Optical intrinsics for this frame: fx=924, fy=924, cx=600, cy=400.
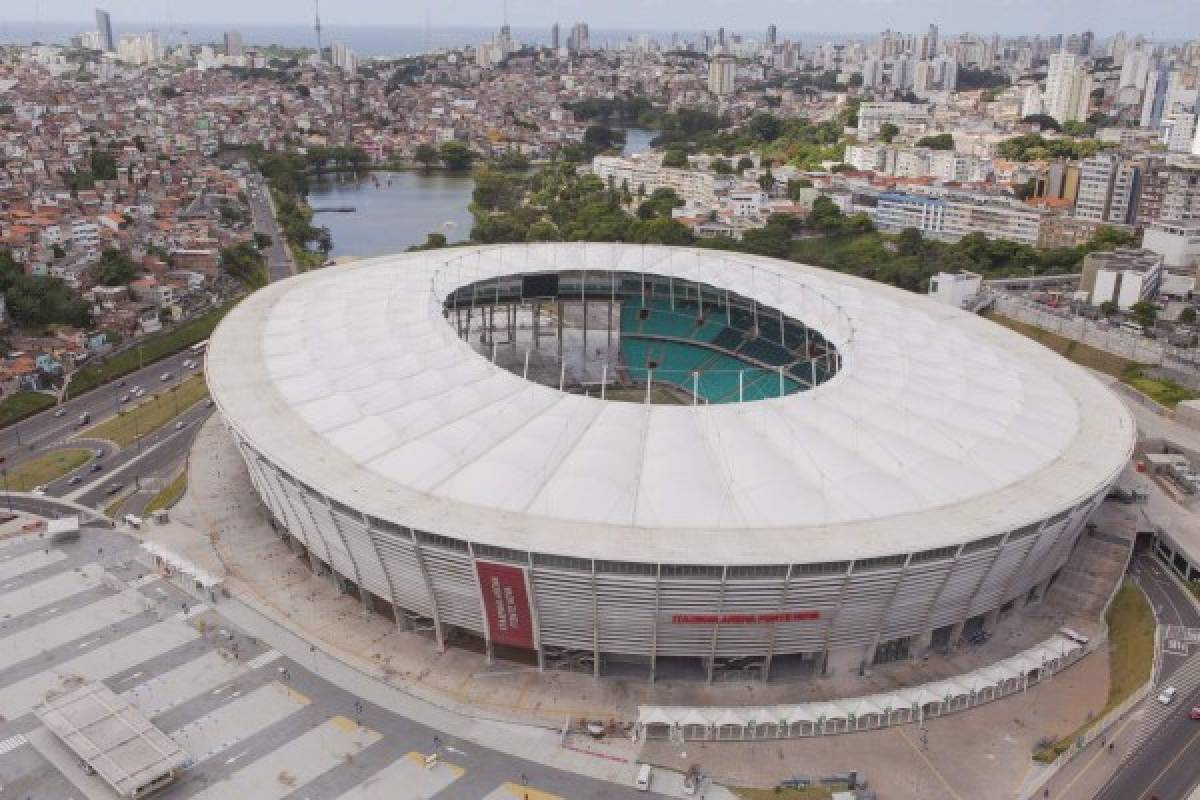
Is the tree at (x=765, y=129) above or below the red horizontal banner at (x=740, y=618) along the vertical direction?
above

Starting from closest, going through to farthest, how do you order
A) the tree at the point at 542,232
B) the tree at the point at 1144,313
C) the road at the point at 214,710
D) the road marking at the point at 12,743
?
the road at the point at 214,710 < the road marking at the point at 12,743 < the tree at the point at 1144,313 < the tree at the point at 542,232

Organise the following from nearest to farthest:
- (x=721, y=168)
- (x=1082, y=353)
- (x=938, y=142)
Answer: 1. (x=1082, y=353)
2. (x=721, y=168)
3. (x=938, y=142)

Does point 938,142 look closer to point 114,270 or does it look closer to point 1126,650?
point 114,270

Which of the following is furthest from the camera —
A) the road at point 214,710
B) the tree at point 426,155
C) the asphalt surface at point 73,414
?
the tree at point 426,155

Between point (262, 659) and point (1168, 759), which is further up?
point (262, 659)

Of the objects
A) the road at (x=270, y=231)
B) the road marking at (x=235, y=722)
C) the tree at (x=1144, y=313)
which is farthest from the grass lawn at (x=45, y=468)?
the tree at (x=1144, y=313)

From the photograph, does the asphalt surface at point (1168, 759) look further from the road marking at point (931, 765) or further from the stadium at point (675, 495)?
the stadium at point (675, 495)

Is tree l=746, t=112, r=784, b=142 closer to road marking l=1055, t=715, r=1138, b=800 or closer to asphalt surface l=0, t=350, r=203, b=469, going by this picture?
asphalt surface l=0, t=350, r=203, b=469

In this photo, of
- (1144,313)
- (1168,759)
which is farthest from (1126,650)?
(1144,313)
